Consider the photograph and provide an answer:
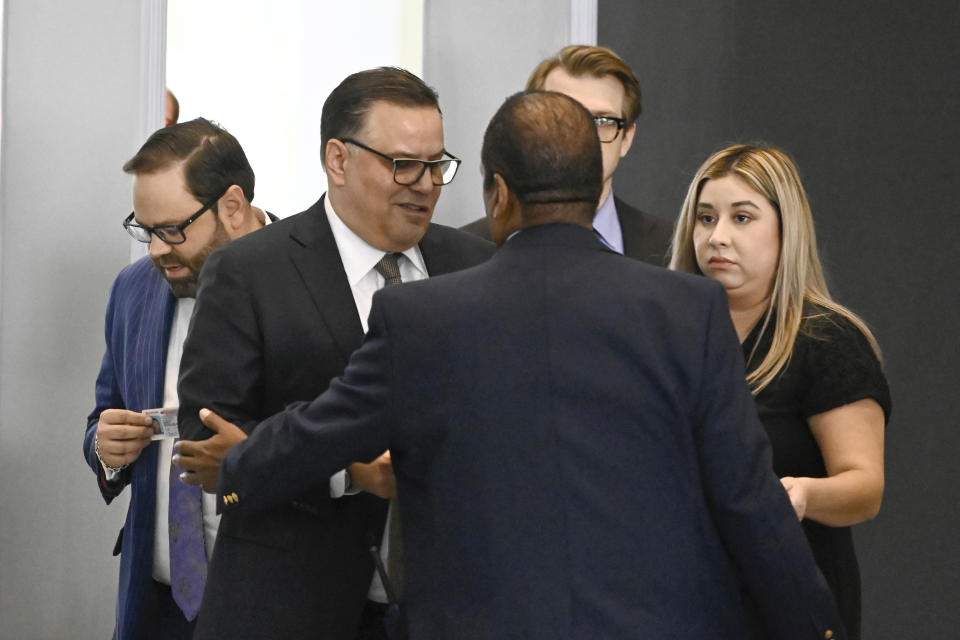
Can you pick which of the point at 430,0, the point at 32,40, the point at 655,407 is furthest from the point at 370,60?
the point at 655,407

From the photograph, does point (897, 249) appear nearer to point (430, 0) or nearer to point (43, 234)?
point (430, 0)

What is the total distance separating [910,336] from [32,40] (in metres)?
3.10

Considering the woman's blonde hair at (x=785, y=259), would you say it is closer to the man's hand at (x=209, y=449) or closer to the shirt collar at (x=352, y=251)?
the shirt collar at (x=352, y=251)

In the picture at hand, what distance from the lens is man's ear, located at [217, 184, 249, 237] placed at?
9.68ft

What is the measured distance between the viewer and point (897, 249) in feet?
14.5

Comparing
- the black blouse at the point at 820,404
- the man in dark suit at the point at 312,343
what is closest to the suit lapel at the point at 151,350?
the man in dark suit at the point at 312,343

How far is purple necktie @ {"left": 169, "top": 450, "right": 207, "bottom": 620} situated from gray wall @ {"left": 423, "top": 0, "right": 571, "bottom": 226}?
1.98 meters

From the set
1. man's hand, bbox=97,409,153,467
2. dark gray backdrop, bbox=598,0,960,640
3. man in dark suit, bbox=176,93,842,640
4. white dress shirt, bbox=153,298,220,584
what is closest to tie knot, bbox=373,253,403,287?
man in dark suit, bbox=176,93,842,640

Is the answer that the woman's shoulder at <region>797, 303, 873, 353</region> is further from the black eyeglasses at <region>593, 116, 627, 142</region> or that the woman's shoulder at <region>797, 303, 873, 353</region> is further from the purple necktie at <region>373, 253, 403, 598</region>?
the black eyeglasses at <region>593, 116, 627, 142</region>

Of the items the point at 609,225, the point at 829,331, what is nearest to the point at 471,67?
the point at 609,225

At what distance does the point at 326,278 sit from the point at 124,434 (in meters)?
0.79

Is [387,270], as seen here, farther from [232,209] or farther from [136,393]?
[136,393]

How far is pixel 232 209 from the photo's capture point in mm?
2971

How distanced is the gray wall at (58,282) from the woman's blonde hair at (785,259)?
80.2 inches
